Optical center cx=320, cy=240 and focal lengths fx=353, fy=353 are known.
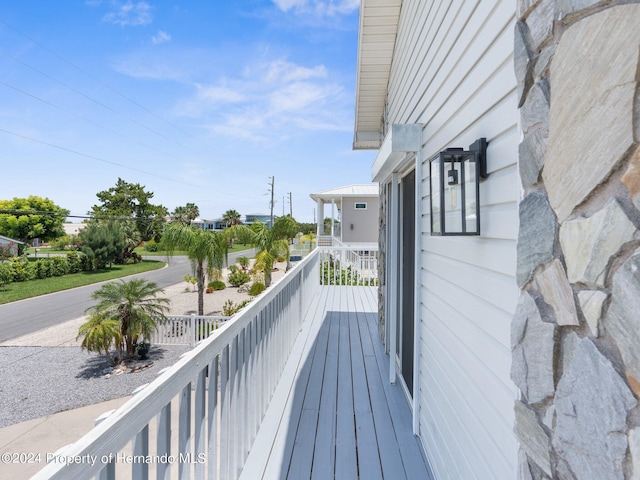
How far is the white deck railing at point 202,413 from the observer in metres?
0.79

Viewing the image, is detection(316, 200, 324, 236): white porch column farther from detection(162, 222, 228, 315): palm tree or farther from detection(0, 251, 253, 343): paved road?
detection(0, 251, 253, 343): paved road

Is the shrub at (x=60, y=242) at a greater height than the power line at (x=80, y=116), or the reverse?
the power line at (x=80, y=116)

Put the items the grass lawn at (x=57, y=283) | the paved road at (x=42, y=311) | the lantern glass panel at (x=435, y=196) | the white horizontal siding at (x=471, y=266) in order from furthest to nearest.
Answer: the grass lawn at (x=57, y=283) → the paved road at (x=42, y=311) → the lantern glass panel at (x=435, y=196) → the white horizontal siding at (x=471, y=266)

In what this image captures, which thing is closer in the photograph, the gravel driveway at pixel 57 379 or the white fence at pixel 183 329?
the gravel driveway at pixel 57 379

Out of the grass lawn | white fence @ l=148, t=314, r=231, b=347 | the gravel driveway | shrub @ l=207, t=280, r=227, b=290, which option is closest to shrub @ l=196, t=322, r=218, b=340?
white fence @ l=148, t=314, r=231, b=347

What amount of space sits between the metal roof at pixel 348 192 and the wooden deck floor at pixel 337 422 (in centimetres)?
1426

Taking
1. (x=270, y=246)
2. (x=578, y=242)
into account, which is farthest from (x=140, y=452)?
(x=270, y=246)

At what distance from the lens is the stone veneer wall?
26.9 inches

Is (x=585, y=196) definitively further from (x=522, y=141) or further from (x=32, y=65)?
(x=32, y=65)

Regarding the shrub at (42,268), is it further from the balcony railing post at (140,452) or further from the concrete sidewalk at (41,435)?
the balcony railing post at (140,452)

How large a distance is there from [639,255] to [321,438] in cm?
225

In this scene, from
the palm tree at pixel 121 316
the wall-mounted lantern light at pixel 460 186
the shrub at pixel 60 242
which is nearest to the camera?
the wall-mounted lantern light at pixel 460 186

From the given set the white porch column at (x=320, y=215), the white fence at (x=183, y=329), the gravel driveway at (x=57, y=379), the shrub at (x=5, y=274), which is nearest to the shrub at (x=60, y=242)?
the shrub at (x=5, y=274)

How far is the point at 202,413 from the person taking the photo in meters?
1.46
